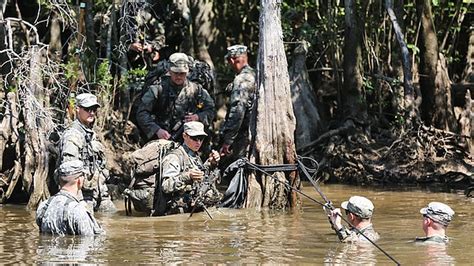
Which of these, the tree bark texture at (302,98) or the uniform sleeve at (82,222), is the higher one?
the tree bark texture at (302,98)

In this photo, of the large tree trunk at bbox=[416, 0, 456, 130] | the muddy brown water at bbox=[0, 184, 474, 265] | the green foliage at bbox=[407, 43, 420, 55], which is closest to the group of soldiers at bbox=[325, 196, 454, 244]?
the muddy brown water at bbox=[0, 184, 474, 265]

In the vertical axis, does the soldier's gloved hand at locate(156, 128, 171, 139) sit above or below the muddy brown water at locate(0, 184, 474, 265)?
above

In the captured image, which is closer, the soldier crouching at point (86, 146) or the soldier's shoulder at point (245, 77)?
the soldier crouching at point (86, 146)

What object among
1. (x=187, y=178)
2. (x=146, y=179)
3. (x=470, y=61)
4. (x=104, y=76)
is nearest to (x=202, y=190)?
(x=187, y=178)

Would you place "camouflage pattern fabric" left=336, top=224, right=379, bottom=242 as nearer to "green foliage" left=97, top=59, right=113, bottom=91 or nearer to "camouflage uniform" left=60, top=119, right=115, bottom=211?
"camouflage uniform" left=60, top=119, right=115, bottom=211

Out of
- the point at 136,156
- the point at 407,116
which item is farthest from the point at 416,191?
the point at 136,156

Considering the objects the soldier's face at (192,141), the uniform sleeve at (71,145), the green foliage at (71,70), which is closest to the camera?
the uniform sleeve at (71,145)

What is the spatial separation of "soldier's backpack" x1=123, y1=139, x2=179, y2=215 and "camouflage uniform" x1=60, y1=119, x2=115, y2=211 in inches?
44.5

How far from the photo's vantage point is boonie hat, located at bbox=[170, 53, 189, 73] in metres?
14.5

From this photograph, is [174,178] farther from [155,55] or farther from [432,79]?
[432,79]

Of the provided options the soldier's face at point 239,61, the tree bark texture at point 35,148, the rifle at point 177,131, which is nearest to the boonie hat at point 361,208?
the rifle at point 177,131

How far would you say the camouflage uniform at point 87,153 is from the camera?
39.6 ft

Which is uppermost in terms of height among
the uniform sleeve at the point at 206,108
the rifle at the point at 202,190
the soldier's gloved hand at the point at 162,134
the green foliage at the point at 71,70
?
the green foliage at the point at 71,70

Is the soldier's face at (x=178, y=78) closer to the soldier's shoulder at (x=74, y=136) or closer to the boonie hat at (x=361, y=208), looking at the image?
the soldier's shoulder at (x=74, y=136)
